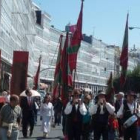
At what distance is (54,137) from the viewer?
803 inches

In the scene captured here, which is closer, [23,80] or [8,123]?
[8,123]

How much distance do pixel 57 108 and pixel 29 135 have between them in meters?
7.37

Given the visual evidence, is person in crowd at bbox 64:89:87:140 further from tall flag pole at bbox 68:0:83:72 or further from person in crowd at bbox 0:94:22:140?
tall flag pole at bbox 68:0:83:72

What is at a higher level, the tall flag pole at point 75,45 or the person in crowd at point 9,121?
the tall flag pole at point 75,45

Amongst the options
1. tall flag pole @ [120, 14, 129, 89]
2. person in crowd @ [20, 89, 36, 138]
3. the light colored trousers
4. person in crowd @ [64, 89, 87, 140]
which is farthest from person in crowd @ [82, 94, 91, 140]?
tall flag pole @ [120, 14, 129, 89]

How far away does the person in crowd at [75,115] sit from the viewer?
1450cm

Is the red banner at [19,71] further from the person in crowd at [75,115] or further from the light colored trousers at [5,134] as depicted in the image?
the light colored trousers at [5,134]

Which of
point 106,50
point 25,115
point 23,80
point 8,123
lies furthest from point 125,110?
point 106,50

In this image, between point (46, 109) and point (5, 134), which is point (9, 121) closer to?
point (5, 134)

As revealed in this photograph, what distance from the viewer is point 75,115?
1465 cm

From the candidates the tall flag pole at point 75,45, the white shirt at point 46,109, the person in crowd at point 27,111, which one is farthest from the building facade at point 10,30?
the tall flag pole at point 75,45

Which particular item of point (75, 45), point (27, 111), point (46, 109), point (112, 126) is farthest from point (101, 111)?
point (46, 109)

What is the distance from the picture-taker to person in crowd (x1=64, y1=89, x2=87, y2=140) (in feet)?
47.6

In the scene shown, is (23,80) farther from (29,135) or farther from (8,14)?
(8,14)
